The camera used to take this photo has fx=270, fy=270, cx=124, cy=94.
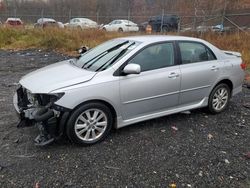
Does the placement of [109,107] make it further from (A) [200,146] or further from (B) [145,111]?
(A) [200,146]

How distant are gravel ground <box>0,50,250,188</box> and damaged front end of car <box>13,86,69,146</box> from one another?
238 millimetres

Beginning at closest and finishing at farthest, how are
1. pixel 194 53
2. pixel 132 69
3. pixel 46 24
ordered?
pixel 132 69
pixel 194 53
pixel 46 24

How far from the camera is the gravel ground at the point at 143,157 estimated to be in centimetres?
320

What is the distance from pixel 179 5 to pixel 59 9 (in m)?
16.3

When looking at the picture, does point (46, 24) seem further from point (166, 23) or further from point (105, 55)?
point (105, 55)

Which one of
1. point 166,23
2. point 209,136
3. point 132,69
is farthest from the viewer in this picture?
point 166,23

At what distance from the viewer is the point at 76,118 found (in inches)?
146

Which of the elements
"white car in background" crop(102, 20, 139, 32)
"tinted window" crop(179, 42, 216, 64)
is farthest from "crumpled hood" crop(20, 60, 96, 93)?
"white car in background" crop(102, 20, 139, 32)

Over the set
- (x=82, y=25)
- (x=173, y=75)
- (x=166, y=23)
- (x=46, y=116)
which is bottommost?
(x=46, y=116)

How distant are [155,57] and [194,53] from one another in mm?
917

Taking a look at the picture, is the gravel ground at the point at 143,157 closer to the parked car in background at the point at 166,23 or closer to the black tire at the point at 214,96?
the black tire at the point at 214,96

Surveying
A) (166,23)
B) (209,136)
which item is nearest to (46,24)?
(166,23)

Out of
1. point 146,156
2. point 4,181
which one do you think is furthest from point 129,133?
point 4,181

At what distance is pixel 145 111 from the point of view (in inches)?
171
